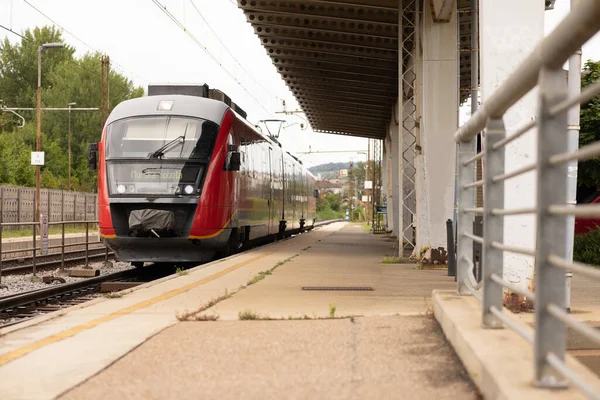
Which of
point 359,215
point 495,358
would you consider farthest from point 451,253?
point 359,215

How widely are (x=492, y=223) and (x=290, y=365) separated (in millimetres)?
1292

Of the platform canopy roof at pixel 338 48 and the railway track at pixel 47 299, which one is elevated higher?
the platform canopy roof at pixel 338 48

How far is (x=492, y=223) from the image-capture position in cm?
416

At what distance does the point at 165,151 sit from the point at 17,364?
10.1 m

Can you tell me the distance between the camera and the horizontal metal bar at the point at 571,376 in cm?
222

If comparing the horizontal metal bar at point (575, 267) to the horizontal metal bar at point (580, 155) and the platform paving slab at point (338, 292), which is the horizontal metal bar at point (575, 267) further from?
the platform paving slab at point (338, 292)

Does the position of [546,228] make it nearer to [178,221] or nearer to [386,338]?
[386,338]

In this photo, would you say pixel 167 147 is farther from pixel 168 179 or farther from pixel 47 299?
pixel 47 299

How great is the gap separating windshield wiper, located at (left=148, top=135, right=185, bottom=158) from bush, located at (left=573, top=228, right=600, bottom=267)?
7591mm

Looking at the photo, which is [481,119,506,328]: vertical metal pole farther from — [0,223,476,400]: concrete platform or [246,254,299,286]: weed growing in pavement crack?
[246,254,299,286]: weed growing in pavement crack

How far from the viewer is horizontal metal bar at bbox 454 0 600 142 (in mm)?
2466

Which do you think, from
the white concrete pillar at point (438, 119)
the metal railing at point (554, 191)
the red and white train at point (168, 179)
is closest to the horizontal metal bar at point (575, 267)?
the metal railing at point (554, 191)

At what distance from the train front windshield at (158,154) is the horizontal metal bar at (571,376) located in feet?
38.2

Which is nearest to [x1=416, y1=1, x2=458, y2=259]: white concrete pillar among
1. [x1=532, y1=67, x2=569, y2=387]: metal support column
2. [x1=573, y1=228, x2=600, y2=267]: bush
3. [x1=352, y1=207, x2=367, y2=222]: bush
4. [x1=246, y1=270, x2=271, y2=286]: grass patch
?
[x1=573, y1=228, x2=600, y2=267]: bush
